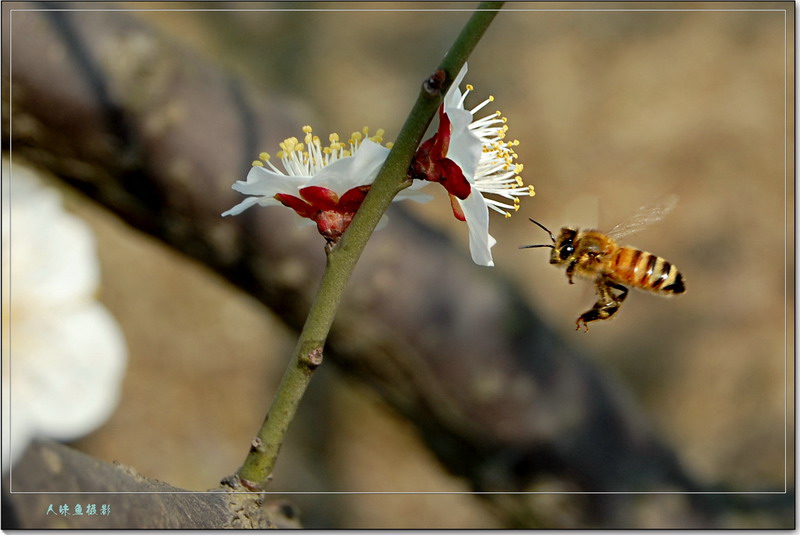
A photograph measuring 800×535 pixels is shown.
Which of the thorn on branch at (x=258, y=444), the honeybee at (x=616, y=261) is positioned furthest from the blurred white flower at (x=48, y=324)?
the honeybee at (x=616, y=261)

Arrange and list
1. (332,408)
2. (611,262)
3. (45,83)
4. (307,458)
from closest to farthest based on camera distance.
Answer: (611,262) → (45,83) → (307,458) → (332,408)

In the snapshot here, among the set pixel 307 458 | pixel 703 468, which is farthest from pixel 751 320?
pixel 307 458

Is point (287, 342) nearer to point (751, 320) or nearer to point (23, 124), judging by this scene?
point (23, 124)

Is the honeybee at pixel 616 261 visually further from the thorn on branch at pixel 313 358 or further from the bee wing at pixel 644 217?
the thorn on branch at pixel 313 358

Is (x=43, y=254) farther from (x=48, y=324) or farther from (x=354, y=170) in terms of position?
(x=354, y=170)

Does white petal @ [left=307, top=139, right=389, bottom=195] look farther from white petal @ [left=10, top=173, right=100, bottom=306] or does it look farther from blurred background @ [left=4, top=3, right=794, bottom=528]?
blurred background @ [left=4, top=3, right=794, bottom=528]

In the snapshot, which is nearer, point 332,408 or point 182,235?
point 182,235

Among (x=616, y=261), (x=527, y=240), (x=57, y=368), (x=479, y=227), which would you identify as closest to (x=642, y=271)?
(x=616, y=261)
